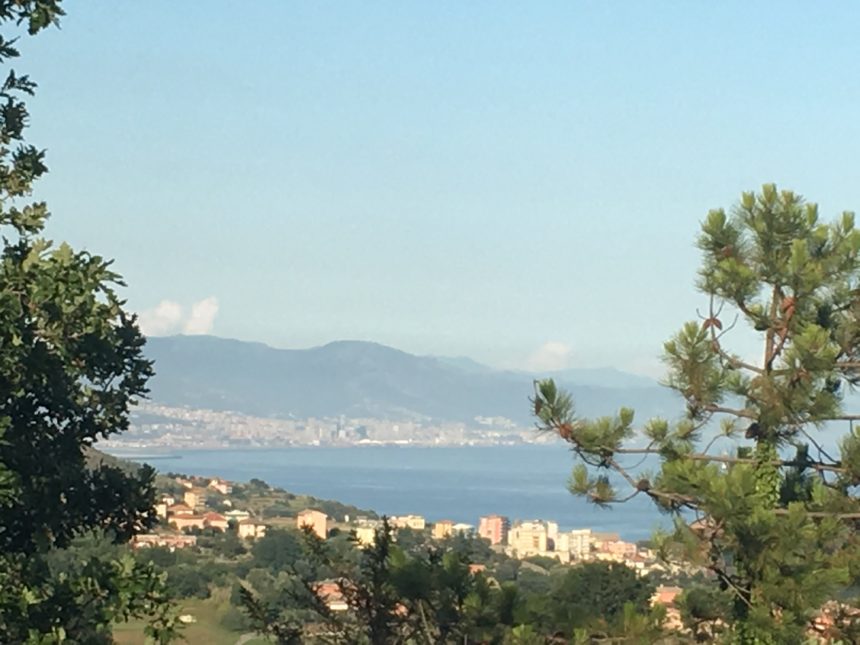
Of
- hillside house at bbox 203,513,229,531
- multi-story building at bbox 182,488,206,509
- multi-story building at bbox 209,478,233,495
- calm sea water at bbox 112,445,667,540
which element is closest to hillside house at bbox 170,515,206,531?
hillside house at bbox 203,513,229,531

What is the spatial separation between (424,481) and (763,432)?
124524mm

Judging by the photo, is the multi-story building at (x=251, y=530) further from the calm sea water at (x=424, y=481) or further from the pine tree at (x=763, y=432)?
the pine tree at (x=763, y=432)

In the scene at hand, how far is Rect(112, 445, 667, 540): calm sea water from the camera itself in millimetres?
89938

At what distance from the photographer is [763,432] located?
29.2ft

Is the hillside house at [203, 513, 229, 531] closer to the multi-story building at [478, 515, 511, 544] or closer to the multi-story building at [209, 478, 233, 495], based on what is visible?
the multi-story building at [478, 515, 511, 544]

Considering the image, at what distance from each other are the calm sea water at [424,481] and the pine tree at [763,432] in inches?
1538

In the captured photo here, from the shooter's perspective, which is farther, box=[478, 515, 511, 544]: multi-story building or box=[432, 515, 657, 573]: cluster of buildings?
box=[478, 515, 511, 544]: multi-story building

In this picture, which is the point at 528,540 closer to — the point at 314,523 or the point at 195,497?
the point at 195,497

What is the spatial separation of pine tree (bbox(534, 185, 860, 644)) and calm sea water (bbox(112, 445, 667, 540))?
39.1m

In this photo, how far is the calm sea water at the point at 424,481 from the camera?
89.9m

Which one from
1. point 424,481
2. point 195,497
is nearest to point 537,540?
point 195,497

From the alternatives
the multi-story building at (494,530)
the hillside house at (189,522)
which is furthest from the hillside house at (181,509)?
the multi-story building at (494,530)

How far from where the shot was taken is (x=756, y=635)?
328 inches

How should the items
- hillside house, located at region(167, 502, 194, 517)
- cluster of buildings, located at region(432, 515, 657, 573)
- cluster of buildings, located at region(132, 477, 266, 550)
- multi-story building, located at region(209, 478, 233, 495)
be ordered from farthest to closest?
multi-story building, located at region(209, 478, 233, 495), cluster of buildings, located at region(432, 515, 657, 573), hillside house, located at region(167, 502, 194, 517), cluster of buildings, located at region(132, 477, 266, 550)
